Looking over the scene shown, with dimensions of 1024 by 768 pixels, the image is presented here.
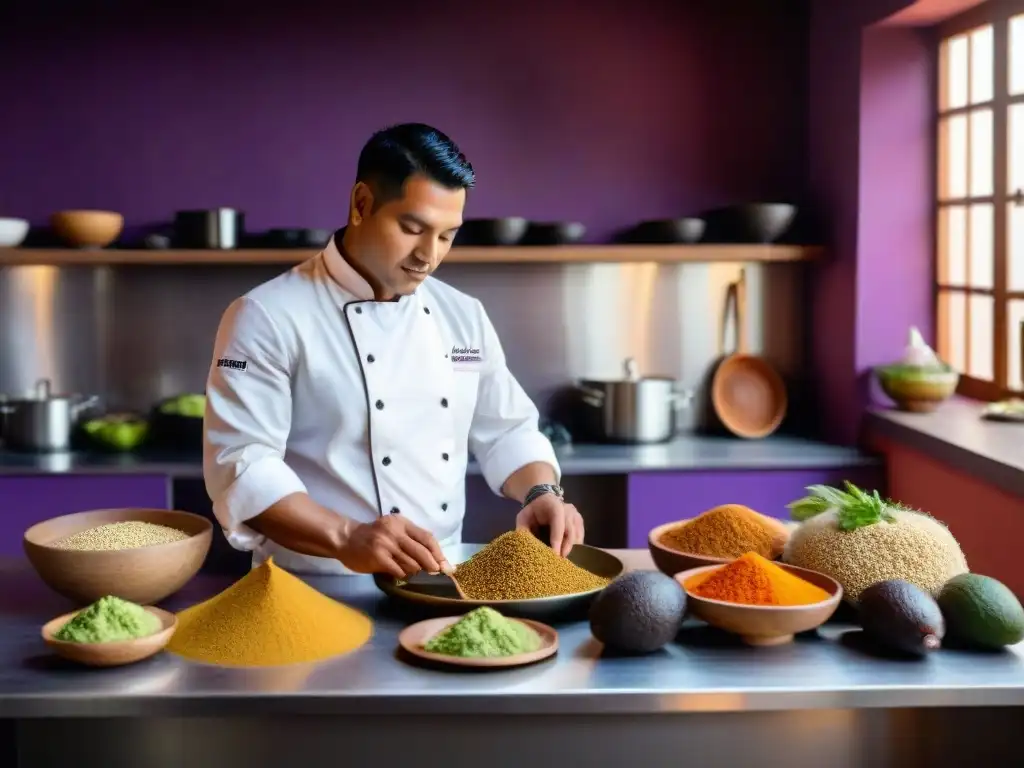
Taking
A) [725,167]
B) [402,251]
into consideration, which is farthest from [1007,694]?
[725,167]

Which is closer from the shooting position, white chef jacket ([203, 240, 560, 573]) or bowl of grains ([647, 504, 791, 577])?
bowl of grains ([647, 504, 791, 577])

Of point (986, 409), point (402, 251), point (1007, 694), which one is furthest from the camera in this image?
point (986, 409)

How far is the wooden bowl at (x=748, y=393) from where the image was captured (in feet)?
14.6

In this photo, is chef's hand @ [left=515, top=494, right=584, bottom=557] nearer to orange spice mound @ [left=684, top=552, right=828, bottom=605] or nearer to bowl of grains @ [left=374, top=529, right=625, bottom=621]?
bowl of grains @ [left=374, top=529, right=625, bottom=621]

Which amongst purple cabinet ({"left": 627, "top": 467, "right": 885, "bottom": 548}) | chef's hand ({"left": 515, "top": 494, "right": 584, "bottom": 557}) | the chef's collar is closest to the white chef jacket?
the chef's collar

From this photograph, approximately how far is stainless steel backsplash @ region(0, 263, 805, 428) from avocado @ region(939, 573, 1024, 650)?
2.82 metres

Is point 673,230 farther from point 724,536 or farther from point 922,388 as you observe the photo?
point 724,536

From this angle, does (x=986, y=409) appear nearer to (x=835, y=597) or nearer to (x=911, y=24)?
(x=911, y=24)

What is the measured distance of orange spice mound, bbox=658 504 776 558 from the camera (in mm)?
2041

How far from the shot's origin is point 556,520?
2.16 m

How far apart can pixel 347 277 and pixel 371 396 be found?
9.8 inches

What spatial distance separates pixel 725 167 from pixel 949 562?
289 centimetres

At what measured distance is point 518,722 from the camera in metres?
1.71

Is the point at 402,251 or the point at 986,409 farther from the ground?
the point at 402,251
